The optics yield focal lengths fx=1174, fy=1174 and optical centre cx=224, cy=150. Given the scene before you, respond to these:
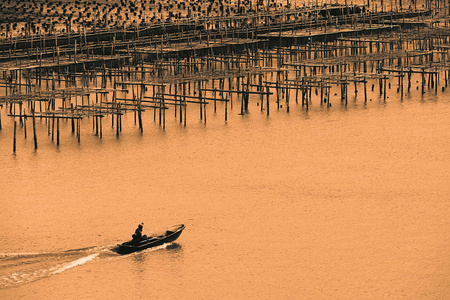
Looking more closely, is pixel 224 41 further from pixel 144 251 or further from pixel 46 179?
pixel 144 251

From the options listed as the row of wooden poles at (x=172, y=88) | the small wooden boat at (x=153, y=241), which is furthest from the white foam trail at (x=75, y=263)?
the row of wooden poles at (x=172, y=88)

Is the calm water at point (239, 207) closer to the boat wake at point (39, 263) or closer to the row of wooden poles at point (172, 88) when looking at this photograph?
the boat wake at point (39, 263)

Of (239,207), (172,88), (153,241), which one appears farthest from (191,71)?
(153,241)

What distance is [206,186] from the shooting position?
144 ft

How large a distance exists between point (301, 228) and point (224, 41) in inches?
1199

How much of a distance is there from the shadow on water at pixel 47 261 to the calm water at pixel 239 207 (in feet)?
0.20

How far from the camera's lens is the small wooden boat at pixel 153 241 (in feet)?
118

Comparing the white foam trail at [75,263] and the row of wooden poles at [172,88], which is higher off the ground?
the row of wooden poles at [172,88]

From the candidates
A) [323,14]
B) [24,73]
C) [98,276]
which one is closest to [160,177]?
[98,276]

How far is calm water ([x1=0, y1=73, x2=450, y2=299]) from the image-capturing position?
113 ft

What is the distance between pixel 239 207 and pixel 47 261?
8.18m

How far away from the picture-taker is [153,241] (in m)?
36.5

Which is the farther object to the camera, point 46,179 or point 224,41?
point 224,41

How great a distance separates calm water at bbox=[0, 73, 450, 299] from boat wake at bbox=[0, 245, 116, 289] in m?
0.06
